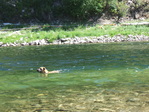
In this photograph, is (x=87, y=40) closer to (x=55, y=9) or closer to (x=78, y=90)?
(x=55, y=9)

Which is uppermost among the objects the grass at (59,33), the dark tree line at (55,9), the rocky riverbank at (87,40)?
the dark tree line at (55,9)

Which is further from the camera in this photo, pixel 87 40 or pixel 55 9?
pixel 55 9

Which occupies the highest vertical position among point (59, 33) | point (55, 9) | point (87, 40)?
point (55, 9)

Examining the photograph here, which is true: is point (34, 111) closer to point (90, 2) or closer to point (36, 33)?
point (36, 33)

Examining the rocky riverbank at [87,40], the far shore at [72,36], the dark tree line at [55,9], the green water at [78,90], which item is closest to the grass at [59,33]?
the far shore at [72,36]

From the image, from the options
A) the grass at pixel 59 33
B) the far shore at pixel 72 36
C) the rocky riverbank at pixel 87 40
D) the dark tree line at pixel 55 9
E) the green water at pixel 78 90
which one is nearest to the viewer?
the green water at pixel 78 90

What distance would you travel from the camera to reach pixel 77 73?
11531 mm

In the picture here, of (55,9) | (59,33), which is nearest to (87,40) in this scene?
(59,33)

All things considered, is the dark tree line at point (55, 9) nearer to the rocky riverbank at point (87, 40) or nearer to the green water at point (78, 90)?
the rocky riverbank at point (87, 40)

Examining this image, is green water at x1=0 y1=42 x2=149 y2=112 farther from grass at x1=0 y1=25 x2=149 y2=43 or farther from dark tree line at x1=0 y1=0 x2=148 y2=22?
dark tree line at x1=0 y1=0 x2=148 y2=22

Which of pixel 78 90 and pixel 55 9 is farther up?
pixel 55 9

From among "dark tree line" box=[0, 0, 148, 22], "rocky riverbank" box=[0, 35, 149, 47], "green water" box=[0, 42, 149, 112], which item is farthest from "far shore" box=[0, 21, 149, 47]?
"green water" box=[0, 42, 149, 112]

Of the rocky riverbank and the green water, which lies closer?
the green water

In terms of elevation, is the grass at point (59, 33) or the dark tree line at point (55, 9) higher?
the dark tree line at point (55, 9)
